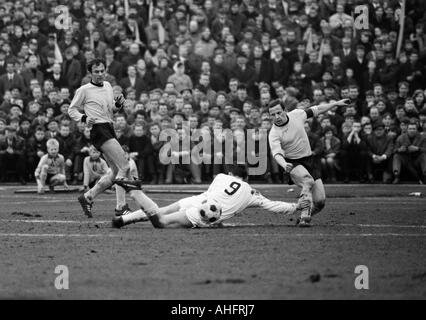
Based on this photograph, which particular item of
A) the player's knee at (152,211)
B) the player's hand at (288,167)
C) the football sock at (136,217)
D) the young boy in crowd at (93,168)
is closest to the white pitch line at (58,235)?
the football sock at (136,217)

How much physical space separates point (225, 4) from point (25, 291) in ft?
63.8

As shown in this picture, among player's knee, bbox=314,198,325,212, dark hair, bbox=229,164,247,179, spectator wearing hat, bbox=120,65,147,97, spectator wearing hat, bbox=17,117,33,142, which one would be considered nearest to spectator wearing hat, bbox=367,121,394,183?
spectator wearing hat, bbox=120,65,147,97

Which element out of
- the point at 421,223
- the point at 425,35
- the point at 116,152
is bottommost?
the point at 421,223

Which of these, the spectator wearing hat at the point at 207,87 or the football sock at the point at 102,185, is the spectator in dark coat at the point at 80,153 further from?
the football sock at the point at 102,185

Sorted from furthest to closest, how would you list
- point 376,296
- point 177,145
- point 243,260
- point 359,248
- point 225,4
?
point 225,4 → point 177,145 → point 359,248 → point 243,260 → point 376,296

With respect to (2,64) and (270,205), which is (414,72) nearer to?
(2,64)

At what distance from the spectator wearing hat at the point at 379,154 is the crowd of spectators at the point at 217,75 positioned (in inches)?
1.0

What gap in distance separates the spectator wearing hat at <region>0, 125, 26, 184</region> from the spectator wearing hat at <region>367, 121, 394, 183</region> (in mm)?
7999

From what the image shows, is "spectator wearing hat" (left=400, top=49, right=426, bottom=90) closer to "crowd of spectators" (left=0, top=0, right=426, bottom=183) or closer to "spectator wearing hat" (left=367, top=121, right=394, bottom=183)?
"crowd of spectators" (left=0, top=0, right=426, bottom=183)

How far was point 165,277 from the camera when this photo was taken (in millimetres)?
9062

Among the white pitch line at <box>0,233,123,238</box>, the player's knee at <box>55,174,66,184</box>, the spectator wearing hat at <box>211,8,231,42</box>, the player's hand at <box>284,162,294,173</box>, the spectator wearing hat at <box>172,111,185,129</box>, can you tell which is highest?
the spectator wearing hat at <box>211,8,231,42</box>

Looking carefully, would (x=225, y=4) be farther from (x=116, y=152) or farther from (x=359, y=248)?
(x=359, y=248)

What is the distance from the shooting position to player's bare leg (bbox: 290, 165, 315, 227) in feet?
42.7
